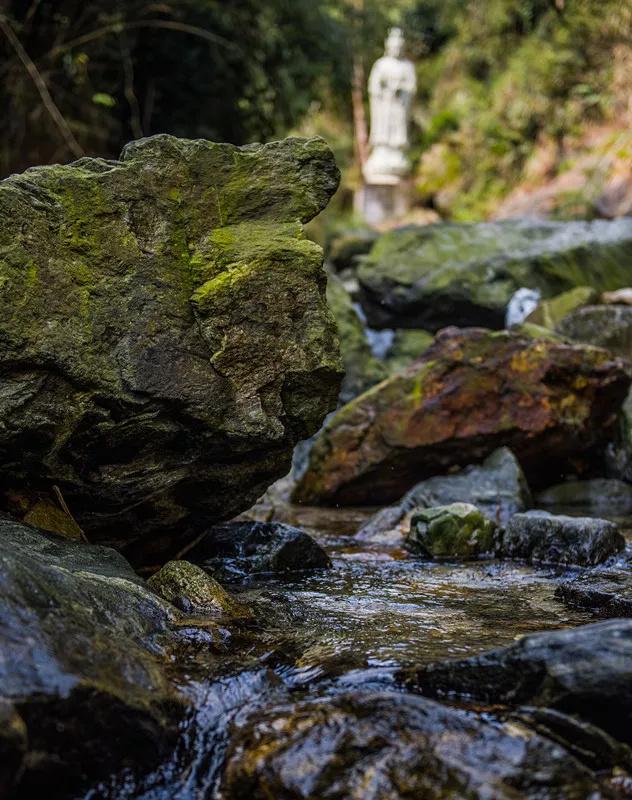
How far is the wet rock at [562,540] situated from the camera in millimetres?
4289

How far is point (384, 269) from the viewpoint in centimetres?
1060

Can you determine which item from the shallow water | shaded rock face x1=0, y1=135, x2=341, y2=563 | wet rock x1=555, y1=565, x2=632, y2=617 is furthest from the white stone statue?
wet rock x1=555, y1=565, x2=632, y2=617

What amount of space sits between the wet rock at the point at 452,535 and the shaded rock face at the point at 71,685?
2.23 meters

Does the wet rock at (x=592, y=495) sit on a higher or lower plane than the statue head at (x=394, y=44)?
lower

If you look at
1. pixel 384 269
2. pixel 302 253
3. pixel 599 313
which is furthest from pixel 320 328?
pixel 384 269

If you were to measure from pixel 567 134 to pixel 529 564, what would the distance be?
15252 millimetres

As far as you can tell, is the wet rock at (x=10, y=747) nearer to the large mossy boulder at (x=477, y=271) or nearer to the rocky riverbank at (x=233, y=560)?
the rocky riverbank at (x=233, y=560)

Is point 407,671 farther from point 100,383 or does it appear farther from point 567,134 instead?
point 567,134

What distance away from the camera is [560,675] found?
225 centimetres

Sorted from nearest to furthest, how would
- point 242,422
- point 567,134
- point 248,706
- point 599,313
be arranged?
1. point 248,706
2. point 242,422
3. point 599,313
4. point 567,134

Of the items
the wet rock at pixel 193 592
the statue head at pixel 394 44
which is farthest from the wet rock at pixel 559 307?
the statue head at pixel 394 44

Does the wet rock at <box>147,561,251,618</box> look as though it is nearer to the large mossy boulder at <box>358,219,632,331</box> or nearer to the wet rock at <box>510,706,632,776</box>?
the wet rock at <box>510,706,632,776</box>

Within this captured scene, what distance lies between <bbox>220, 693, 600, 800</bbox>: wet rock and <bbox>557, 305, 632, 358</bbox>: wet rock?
6216 millimetres

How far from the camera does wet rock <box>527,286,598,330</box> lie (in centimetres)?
847
